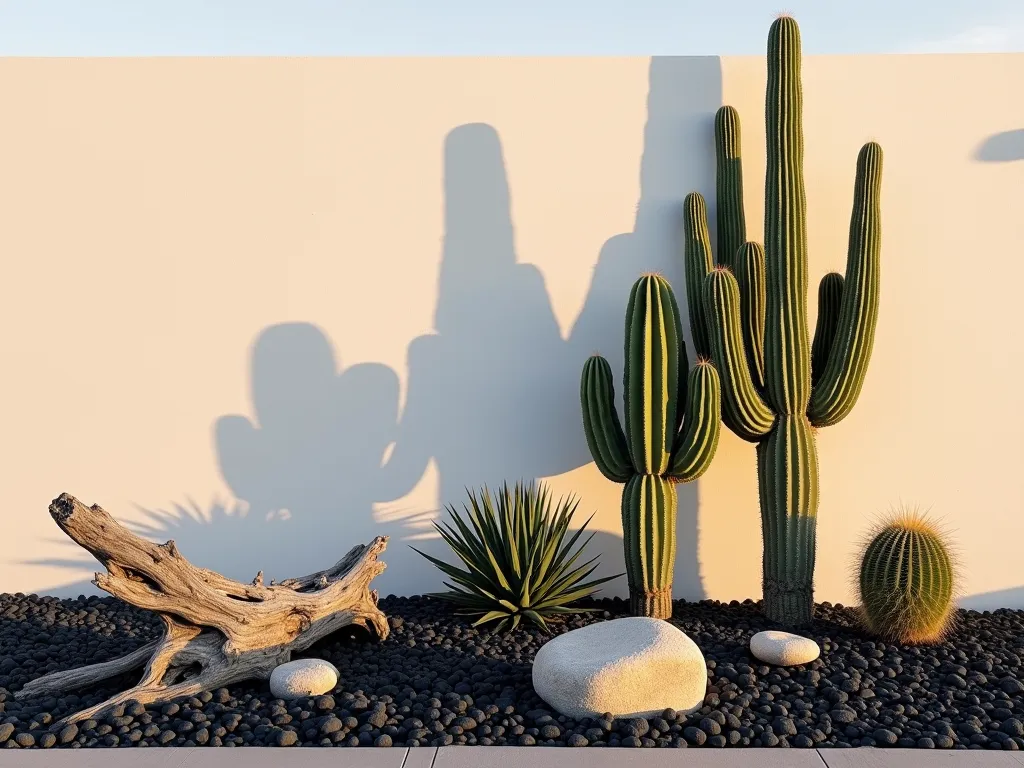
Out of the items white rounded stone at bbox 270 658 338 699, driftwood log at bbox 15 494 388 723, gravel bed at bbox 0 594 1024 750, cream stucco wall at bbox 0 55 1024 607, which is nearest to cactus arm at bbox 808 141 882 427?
cream stucco wall at bbox 0 55 1024 607

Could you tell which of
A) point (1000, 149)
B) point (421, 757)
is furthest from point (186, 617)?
point (1000, 149)

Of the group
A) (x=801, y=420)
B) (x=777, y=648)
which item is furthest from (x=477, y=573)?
(x=801, y=420)

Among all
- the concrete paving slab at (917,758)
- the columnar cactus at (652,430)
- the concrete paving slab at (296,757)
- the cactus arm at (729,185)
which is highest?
the cactus arm at (729,185)

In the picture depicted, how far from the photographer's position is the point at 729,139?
5.29 metres

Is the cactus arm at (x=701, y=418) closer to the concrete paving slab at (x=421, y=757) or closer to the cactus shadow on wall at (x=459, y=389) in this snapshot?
the cactus shadow on wall at (x=459, y=389)

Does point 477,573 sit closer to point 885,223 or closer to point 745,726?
point 745,726

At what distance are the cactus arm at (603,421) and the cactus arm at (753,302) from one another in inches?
33.1

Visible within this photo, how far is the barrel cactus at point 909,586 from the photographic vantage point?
4.49m

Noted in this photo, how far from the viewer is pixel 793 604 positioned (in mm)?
4887

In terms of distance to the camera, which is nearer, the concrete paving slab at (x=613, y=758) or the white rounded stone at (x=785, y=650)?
the concrete paving slab at (x=613, y=758)

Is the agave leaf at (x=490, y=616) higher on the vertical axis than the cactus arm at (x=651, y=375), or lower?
lower

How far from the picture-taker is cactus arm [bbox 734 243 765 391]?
4.98 m

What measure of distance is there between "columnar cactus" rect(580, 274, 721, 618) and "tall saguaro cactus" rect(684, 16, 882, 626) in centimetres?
25

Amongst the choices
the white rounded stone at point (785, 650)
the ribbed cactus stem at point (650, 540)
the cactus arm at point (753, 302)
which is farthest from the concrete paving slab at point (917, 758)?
the cactus arm at point (753, 302)
